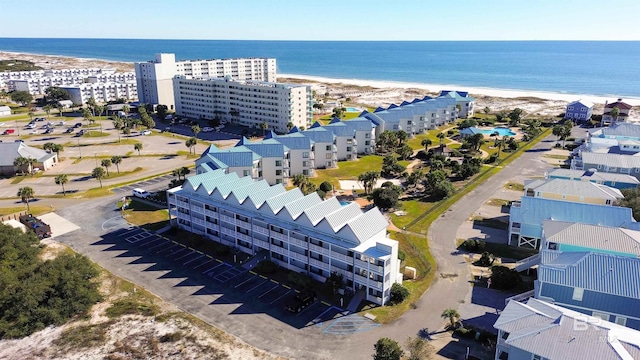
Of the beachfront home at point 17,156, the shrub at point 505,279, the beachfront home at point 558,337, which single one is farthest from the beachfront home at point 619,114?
the beachfront home at point 17,156

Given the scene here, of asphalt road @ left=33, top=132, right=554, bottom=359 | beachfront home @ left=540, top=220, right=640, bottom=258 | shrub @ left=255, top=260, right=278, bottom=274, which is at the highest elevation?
Answer: beachfront home @ left=540, top=220, right=640, bottom=258

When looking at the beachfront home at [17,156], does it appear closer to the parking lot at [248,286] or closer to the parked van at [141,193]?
the parked van at [141,193]

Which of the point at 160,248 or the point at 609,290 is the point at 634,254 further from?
the point at 160,248

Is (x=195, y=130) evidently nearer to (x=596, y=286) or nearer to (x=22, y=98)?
(x=22, y=98)

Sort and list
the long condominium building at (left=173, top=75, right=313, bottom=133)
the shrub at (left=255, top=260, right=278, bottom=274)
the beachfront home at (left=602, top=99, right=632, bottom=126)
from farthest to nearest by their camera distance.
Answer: the beachfront home at (left=602, top=99, right=632, bottom=126) < the long condominium building at (left=173, top=75, right=313, bottom=133) < the shrub at (left=255, top=260, right=278, bottom=274)

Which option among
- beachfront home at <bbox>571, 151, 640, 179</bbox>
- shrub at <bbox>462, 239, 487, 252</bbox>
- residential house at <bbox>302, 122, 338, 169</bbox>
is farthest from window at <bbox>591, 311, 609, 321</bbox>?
residential house at <bbox>302, 122, 338, 169</bbox>

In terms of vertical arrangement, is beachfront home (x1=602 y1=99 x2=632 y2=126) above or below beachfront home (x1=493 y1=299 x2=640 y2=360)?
above

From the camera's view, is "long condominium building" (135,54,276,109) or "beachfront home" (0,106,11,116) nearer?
"beachfront home" (0,106,11,116)

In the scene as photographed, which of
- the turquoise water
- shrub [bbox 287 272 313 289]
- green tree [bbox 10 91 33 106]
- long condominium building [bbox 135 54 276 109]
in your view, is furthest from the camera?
green tree [bbox 10 91 33 106]

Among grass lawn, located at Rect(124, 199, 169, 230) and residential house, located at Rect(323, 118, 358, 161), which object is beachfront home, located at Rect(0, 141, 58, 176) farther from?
residential house, located at Rect(323, 118, 358, 161)
